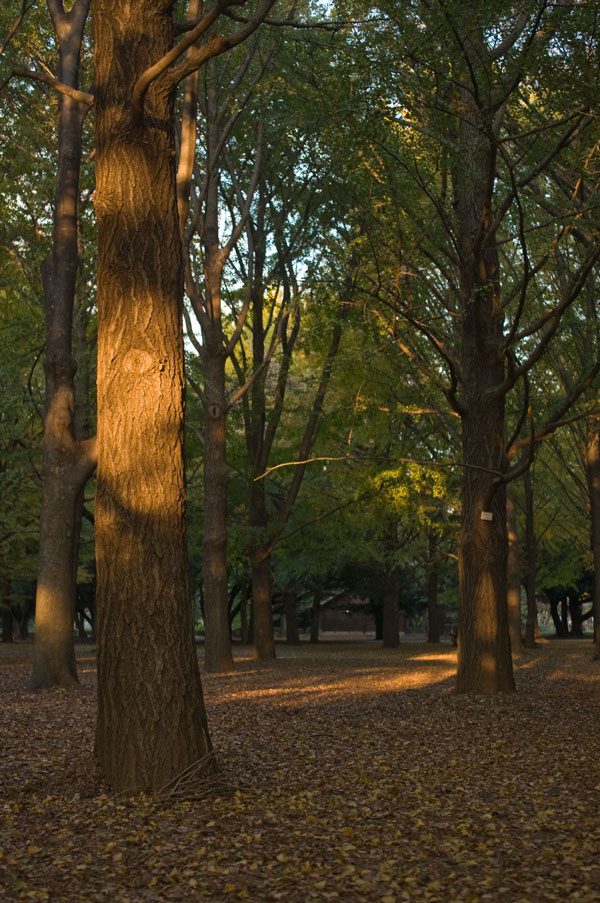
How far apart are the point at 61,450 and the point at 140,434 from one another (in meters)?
7.59

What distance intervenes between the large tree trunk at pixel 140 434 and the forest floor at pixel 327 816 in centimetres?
50

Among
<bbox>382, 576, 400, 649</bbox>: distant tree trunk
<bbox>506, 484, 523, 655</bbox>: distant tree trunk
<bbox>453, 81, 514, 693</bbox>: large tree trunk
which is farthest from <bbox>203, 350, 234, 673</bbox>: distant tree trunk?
<bbox>382, 576, 400, 649</bbox>: distant tree trunk

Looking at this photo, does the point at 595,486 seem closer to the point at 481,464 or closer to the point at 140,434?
the point at 481,464

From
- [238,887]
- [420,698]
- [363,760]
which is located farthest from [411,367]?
[238,887]

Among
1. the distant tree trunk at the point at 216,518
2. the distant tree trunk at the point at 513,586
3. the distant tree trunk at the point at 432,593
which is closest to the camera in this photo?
the distant tree trunk at the point at 216,518

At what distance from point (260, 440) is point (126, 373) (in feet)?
56.8

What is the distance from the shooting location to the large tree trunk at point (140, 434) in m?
6.12

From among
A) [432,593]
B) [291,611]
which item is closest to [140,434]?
[432,593]

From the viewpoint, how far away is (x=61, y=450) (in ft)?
44.3

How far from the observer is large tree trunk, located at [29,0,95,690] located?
13438 mm

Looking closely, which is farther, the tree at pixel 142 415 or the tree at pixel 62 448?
the tree at pixel 62 448

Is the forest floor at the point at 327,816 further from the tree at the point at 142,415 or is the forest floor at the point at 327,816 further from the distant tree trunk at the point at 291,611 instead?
the distant tree trunk at the point at 291,611

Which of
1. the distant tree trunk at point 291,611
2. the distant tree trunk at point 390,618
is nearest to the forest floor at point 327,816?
the distant tree trunk at point 390,618

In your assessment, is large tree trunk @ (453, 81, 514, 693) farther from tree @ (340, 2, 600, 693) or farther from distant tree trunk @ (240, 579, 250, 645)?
distant tree trunk @ (240, 579, 250, 645)
